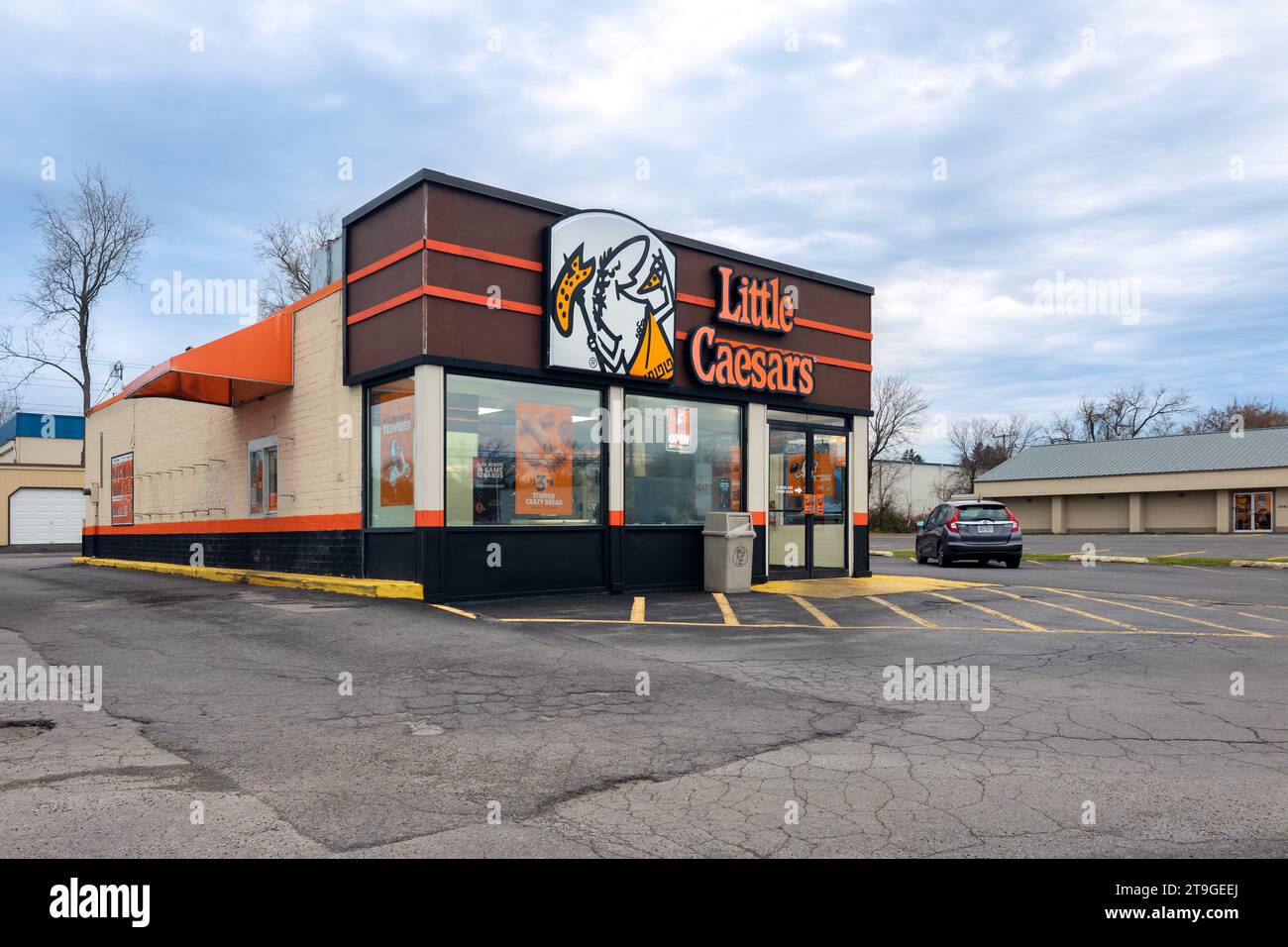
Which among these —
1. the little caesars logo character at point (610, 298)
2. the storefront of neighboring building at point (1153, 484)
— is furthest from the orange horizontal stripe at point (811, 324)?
the storefront of neighboring building at point (1153, 484)

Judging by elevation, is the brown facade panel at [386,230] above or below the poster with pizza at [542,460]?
above

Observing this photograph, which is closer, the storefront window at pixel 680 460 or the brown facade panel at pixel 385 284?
the brown facade panel at pixel 385 284

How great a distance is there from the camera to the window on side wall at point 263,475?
1738cm

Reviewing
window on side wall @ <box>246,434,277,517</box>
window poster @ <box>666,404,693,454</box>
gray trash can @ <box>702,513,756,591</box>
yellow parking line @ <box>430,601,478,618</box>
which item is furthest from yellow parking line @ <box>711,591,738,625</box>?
window on side wall @ <box>246,434,277,517</box>

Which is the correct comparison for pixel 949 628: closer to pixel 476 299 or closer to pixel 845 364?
pixel 476 299

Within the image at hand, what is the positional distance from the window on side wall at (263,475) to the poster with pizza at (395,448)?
4.32 m

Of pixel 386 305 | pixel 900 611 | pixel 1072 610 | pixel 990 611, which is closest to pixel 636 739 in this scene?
pixel 900 611

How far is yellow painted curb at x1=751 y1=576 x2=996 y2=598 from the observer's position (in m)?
15.0

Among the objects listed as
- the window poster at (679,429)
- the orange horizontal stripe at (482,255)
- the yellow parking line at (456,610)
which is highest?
the orange horizontal stripe at (482,255)

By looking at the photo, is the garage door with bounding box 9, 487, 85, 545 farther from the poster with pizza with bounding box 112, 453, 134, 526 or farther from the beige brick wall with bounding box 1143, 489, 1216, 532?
the beige brick wall with bounding box 1143, 489, 1216, 532

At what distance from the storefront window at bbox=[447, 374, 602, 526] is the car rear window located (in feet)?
43.3

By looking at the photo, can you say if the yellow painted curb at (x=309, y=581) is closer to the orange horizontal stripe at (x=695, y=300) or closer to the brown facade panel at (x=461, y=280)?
the brown facade panel at (x=461, y=280)

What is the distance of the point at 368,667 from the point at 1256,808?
256 inches
